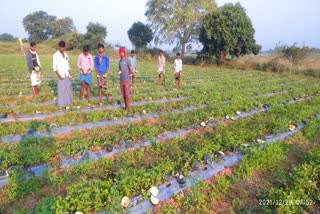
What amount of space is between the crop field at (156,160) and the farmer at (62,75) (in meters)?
0.46

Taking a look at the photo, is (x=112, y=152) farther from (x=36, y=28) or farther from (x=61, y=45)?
(x=36, y=28)

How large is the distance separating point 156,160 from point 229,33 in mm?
25375

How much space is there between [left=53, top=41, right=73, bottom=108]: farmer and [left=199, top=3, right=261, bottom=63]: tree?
2238cm

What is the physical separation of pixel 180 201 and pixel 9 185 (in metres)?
2.55

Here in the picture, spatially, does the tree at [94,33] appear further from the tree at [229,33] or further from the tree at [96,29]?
the tree at [229,33]

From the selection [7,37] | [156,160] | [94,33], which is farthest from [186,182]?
[7,37]

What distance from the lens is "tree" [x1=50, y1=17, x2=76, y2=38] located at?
72750 mm

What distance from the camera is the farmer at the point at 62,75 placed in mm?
8047

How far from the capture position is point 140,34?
139 feet

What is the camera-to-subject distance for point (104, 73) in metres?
9.15

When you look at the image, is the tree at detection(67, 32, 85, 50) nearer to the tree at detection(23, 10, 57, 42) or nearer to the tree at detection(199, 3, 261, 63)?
the tree at detection(23, 10, 57, 42)

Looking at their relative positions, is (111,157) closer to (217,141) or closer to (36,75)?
(217,141)

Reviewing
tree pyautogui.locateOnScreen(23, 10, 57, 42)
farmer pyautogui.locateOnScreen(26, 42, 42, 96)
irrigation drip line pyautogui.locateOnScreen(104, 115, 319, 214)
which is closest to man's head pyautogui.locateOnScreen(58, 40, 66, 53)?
farmer pyautogui.locateOnScreen(26, 42, 42, 96)

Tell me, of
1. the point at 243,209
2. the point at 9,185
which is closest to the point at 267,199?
the point at 243,209
